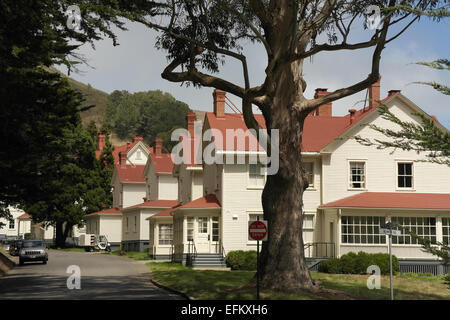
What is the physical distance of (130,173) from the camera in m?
67.2

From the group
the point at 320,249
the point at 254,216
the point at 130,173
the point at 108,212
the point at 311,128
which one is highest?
the point at 311,128

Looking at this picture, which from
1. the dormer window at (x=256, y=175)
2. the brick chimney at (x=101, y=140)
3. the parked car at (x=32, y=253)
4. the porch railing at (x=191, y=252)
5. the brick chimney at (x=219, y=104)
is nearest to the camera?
the porch railing at (x=191, y=252)

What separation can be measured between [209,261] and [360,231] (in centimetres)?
878

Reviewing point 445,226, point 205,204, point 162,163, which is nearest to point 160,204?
point 162,163

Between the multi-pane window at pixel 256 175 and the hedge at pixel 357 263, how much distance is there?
6772mm

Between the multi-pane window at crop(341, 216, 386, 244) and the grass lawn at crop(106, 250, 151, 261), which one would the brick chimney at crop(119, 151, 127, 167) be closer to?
the grass lawn at crop(106, 250, 151, 261)

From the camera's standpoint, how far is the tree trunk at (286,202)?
20.9 meters

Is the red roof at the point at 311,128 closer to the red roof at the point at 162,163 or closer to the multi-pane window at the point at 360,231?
the multi-pane window at the point at 360,231

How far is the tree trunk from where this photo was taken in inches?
822

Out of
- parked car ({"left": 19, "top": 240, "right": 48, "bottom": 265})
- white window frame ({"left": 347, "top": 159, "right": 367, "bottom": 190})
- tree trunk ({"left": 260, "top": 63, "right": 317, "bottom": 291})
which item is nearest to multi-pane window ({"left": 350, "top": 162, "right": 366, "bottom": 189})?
white window frame ({"left": 347, "top": 159, "right": 367, "bottom": 190})

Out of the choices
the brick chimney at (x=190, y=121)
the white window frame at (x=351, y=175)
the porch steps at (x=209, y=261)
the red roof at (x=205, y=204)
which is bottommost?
the porch steps at (x=209, y=261)

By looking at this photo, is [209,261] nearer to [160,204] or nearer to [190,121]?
[190,121]

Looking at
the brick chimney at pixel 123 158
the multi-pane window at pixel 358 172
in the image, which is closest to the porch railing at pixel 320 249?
the multi-pane window at pixel 358 172
